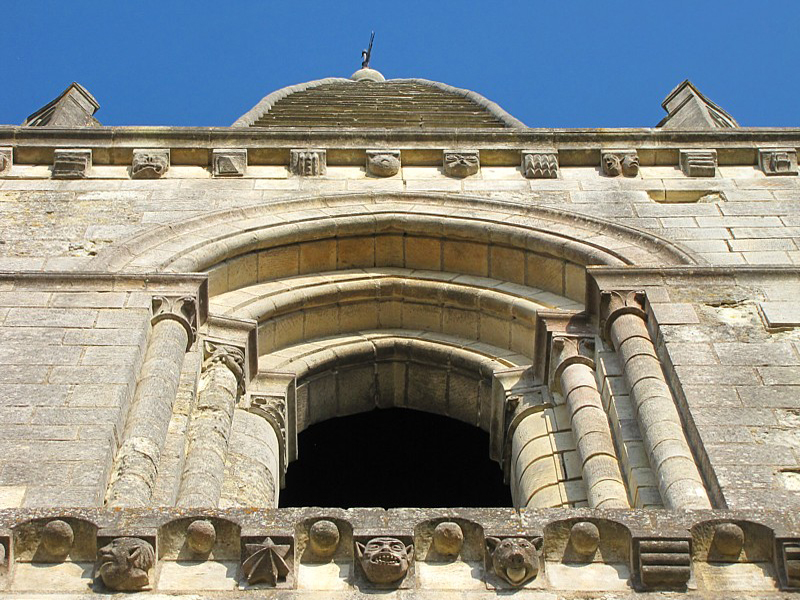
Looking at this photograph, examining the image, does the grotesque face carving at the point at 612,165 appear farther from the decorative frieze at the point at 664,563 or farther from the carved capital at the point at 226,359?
the decorative frieze at the point at 664,563

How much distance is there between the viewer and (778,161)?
13.0m

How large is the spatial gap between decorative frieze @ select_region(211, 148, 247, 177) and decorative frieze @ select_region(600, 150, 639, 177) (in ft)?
10.9

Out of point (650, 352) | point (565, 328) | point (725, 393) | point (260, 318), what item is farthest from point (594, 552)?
point (260, 318)

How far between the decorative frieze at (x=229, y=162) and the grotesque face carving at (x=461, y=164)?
6.17ft

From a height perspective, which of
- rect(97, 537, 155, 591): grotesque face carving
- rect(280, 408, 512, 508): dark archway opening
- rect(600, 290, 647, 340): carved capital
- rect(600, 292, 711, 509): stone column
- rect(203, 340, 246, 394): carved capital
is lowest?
rect(97, 537, 155, 591): grotesque face carving

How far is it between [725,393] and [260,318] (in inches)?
165

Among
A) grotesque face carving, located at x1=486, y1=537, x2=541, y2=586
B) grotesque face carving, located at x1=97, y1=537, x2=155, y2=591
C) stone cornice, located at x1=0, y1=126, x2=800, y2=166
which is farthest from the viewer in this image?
stone cornice, located at x1=0, y1=126, x2=800, y2=166

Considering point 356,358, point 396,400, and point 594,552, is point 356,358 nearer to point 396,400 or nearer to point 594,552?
point 396,400

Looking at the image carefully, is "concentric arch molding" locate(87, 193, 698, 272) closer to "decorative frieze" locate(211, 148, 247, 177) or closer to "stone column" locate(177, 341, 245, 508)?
"decorative frieze" locate(211, 148, 247, 177)

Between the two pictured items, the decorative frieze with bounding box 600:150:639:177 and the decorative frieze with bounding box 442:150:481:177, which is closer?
the decorative frieze with bounding box 600:150:639:177

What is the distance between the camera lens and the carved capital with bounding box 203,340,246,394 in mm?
10172

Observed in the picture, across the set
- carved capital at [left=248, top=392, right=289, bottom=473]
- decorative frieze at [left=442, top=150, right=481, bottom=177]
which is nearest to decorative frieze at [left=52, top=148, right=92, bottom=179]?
decorative frieze at [left=442, top=150, right=481, bottom=177]

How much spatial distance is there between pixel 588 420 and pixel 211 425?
2.53 meters

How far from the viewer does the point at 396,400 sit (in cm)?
1204
